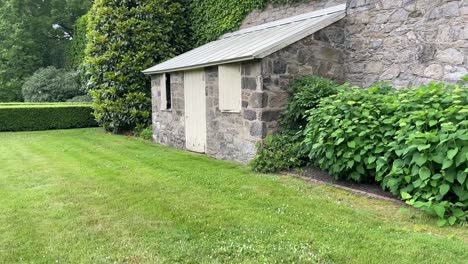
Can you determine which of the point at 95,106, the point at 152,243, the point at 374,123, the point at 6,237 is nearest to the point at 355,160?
the point at 374,123

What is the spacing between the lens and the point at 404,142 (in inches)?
173

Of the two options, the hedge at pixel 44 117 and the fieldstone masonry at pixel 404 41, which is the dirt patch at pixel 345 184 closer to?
the fieldstone masonry at pixel 404 41

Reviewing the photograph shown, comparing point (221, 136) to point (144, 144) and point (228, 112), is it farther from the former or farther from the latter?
point (144, 144)

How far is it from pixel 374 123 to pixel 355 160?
0.52 m

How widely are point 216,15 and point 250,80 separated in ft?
17.0

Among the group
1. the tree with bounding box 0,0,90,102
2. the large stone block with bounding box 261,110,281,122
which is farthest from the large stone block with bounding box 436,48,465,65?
the tree with bounding box 0,0,90,102

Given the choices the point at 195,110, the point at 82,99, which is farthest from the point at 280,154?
the point at 82,99

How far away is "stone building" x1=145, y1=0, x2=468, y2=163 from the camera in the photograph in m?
6.01

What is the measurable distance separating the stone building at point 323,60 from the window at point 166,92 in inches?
71.7

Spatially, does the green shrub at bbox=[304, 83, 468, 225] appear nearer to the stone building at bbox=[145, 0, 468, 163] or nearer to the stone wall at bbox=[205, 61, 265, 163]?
the stone building at bbox=[145, 0, 468, 163]

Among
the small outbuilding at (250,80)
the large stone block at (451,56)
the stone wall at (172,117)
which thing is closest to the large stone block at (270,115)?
the small outbuilding at (250,80)

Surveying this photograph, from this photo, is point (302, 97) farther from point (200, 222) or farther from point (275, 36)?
point (200, 222)

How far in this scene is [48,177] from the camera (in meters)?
6.05

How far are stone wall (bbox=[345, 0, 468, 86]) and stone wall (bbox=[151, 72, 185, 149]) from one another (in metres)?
4.01
